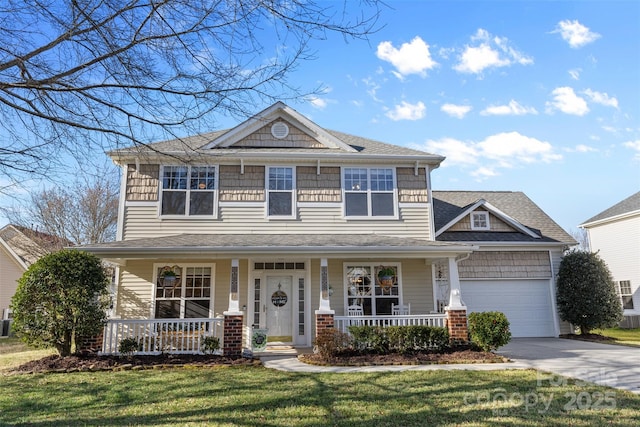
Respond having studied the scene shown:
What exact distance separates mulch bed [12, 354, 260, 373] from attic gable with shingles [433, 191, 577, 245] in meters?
8.65

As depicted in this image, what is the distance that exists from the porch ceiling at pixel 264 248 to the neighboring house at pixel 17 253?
12683 mm

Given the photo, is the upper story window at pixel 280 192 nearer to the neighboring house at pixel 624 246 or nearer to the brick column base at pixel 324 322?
A: the brick column base at pixel 324 322

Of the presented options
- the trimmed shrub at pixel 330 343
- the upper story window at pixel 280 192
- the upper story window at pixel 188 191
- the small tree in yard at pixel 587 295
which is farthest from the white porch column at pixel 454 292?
the upper story window at pixel 188 191

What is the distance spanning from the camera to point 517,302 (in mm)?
13820

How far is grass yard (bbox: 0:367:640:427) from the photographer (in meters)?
4.77

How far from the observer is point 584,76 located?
35.7 ft

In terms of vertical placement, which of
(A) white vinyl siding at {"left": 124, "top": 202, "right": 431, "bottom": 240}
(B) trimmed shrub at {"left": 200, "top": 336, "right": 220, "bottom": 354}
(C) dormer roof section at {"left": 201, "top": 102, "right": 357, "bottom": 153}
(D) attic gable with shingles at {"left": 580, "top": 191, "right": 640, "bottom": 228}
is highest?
(C) dormer roof section at {"left": 201, "top": 102, "right": 357, "bottom": 153}

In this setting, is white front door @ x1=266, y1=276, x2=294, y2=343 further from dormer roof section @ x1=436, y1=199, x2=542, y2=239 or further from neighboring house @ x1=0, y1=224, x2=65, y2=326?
neighboring house @ x1=0, y1=224, x2=65, y2=326

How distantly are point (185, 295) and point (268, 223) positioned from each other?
3111mm

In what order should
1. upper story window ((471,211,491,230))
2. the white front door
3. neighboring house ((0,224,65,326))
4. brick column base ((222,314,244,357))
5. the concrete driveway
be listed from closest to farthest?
the concrete driveway, brick column base ((222,314,244,357)), the white front door, upper story window ((471,211,491,230)), neighboring house ((0,224,65,326))

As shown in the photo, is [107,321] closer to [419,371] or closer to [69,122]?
[69,122]

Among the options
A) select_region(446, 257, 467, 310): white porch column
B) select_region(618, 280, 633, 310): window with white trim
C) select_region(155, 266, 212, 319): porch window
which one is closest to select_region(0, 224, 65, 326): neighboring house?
select_region(155, 266, 212, 319): porch window

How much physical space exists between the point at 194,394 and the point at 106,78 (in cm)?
463

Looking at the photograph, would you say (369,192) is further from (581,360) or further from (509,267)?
(581,360)
